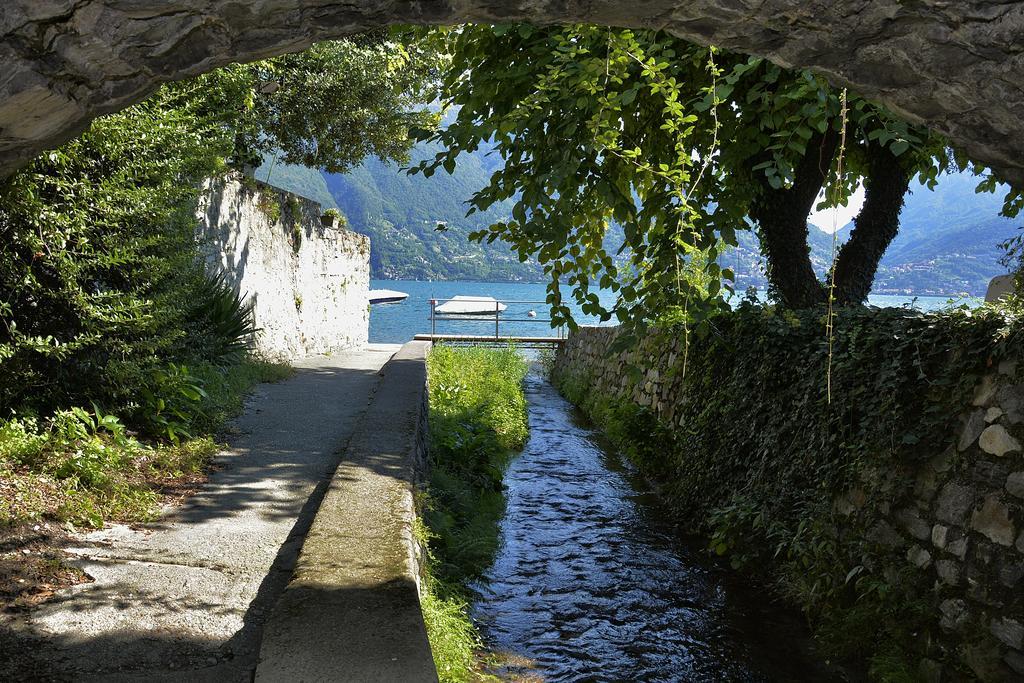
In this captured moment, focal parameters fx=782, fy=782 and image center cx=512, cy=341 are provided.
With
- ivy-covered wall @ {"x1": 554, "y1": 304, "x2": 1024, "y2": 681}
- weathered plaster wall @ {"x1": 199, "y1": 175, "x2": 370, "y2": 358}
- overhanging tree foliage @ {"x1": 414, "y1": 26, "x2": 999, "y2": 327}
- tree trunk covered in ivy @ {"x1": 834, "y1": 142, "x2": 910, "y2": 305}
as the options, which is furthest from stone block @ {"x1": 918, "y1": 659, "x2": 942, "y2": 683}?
weathered plaster wall @ {"x1": 199, "y1": 175, "x2": 370, "y2": 358}

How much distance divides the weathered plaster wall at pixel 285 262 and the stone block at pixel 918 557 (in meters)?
7.13

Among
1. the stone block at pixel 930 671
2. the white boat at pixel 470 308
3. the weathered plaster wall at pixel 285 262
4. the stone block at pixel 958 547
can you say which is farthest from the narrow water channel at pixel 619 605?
the white boat at pixel 470 308

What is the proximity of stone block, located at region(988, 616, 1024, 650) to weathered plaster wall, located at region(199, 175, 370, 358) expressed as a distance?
7.61m

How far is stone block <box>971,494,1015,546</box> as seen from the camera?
3689mm

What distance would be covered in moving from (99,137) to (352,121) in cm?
1045

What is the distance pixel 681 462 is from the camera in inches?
304

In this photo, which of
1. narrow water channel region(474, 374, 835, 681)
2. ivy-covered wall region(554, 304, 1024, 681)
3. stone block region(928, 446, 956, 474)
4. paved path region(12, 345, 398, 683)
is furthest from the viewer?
narrow water channel region(474, 374, 835, 681)

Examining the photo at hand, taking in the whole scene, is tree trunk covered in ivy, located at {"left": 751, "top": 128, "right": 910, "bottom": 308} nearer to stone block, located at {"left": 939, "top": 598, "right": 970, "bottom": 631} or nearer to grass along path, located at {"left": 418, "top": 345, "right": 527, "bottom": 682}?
grass along path, located at {"left": 418, "top": 345, "right": 527, "bottom": 682}

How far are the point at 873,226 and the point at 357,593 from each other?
23.8ft

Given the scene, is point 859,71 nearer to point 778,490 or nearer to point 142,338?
point 778,490

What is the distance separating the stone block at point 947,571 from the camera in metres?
3.97

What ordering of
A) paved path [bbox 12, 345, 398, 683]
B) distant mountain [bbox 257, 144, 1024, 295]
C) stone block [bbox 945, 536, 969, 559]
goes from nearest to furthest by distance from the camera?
1. paved path [bbox 12, 345, 398, 683]
2. stone block [bbox 945, 536, 969, 559]
3. distant mountain [bbox 257, 144, 1024, 295]

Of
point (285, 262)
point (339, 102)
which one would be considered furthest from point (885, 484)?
point (339, 102)

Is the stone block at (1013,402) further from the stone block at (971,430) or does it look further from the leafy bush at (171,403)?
the leafy bush at (171,403)
